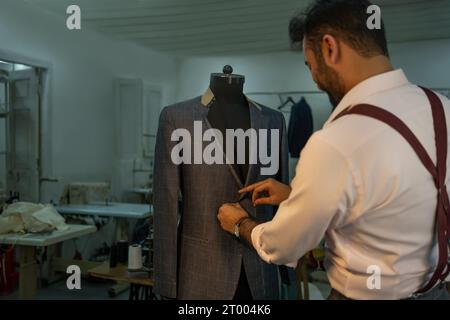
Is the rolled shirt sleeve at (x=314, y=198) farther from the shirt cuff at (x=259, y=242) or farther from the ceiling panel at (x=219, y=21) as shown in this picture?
the ceiling panel at (x=219, y=21)

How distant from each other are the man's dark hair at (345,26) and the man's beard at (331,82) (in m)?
0.03

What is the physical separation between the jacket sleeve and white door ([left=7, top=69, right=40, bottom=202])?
1994mm

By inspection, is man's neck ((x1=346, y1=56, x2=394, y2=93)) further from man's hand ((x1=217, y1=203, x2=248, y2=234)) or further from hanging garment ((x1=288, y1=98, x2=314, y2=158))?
hanging garment ((x1=288, y1=98, x2=314, y2=158))

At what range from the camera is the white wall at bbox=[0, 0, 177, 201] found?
2.56 metres

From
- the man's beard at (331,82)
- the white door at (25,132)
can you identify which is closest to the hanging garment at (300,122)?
the white door at (25,132)

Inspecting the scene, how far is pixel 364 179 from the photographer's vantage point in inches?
24.0

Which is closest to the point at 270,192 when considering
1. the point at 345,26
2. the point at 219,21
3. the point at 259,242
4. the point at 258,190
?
the point at 258,190

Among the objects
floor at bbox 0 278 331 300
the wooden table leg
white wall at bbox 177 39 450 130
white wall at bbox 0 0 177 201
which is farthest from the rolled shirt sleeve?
white wall at bbox 0 0 177 201

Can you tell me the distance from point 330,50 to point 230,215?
49cm

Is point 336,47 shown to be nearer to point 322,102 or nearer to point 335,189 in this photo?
point 335,189

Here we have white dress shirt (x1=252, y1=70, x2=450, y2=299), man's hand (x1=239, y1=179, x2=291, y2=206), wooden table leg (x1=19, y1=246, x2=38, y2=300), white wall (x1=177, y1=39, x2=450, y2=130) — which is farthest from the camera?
white wall (x1=177, y1=39, x2=450, y2=130)

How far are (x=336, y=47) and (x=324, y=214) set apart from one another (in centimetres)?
31

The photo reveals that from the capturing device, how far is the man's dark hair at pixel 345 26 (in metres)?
0.69
